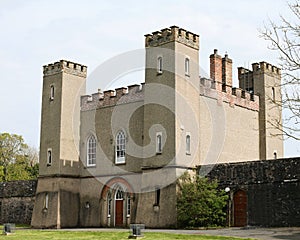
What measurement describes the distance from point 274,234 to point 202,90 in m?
10.8

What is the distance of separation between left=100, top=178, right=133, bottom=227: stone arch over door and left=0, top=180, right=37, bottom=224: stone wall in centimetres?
608

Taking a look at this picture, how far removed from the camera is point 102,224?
31578 millimetres

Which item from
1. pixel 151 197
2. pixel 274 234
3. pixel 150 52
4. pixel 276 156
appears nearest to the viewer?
pixel 274 234

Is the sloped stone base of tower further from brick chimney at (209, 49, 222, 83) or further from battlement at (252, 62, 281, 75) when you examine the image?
battlement at (252, 62, 281, 75)

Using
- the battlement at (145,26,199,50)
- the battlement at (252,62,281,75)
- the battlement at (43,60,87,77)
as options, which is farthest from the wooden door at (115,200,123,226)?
the battlement at (252,62,281,75)

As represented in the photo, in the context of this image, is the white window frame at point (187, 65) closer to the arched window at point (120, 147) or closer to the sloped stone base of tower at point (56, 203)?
the arched window at point (120, 147)

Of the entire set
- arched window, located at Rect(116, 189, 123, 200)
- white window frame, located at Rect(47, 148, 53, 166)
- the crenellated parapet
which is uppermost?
the crenellated parapet

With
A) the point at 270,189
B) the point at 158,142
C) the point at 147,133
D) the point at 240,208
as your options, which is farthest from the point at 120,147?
the point at 270,189

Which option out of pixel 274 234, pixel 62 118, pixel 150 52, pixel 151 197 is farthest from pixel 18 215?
pixel 274 234

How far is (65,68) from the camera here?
112ft

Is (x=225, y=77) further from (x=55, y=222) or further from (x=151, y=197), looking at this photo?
(x=55, y=222)

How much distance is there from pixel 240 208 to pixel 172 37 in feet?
30.5

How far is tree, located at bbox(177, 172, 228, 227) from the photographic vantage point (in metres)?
25.8

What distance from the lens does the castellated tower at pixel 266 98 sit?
3316 cm
